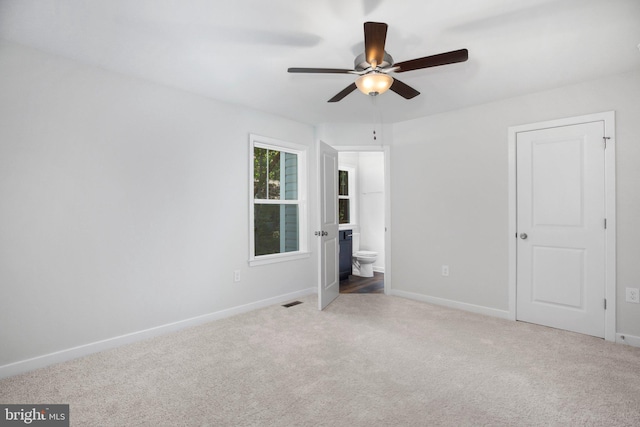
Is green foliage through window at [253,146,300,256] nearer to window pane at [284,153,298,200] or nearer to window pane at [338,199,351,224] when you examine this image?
window pane at [284,153,298,200]

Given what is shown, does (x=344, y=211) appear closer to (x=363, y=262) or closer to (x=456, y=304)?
(x=363, y=262)

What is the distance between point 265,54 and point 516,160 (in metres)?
2.81

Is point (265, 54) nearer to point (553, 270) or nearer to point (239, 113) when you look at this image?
point (239, 113)

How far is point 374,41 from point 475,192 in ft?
8.27

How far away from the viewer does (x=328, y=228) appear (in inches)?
163

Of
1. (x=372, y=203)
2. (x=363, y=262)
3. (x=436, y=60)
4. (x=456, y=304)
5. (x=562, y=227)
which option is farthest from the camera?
(x=372, y=203)

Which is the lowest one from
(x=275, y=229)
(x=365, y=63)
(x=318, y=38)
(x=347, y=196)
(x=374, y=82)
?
(x=275, y=229)

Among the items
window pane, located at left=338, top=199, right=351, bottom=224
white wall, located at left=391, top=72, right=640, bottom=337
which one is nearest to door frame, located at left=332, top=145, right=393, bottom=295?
white wall, located at left=391, top=72, right=640, bottom=337

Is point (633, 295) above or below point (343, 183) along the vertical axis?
below

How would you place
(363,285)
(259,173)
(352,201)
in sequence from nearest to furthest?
1. (259,173)
2. (363,285)
3. (352,201)

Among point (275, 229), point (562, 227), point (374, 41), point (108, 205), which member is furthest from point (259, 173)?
point (562, 227)

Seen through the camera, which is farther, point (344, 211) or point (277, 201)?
point (344, 211)

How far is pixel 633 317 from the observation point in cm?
282

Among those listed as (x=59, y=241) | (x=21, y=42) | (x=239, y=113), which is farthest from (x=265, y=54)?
(x=59, y=241)
